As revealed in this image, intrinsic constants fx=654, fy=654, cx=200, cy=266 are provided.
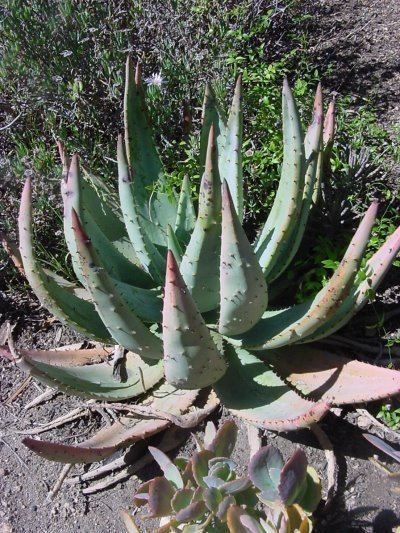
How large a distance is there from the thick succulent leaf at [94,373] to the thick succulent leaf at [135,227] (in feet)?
1.18

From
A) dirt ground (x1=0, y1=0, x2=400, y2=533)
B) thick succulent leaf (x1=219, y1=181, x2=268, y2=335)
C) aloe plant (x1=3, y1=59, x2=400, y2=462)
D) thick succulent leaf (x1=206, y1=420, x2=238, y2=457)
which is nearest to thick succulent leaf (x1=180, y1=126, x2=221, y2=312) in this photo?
aloe plant (x1=3, y1=59, x2=400, y2=462)

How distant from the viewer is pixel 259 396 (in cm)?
225

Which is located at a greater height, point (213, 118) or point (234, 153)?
point (213, 118)

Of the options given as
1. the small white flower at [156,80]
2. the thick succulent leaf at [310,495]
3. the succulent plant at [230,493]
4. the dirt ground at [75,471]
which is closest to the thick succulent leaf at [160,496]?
the succulent plant at [230,493]

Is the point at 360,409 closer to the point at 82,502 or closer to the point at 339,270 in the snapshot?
the point at 339,270

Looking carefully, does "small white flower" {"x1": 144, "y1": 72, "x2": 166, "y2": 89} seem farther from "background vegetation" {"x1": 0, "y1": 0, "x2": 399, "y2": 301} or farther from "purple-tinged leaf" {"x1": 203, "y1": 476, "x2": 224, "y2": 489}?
"purple-tinged leaf" {"x1": 203, "y1": 476, "x2": 224, "y2": 489}

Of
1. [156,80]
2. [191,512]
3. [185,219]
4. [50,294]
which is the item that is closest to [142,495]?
[191,512]

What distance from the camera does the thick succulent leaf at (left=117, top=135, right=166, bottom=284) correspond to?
7.73ft

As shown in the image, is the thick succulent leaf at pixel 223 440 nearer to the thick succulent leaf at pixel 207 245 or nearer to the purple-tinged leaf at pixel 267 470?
the purple-tinged leaf at pixel 267 470

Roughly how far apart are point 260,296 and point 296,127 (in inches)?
22.7

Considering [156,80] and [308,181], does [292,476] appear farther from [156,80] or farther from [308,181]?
[156,80]

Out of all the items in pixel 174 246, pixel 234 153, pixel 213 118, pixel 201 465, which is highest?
pixel 213 118

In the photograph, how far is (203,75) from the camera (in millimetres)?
3816

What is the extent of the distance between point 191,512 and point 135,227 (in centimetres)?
102
